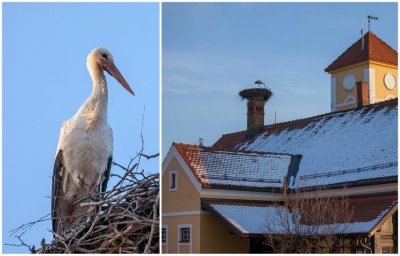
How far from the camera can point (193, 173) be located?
12.5 meters

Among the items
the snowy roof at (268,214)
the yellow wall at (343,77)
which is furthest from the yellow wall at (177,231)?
the yellow wall at (343,77)

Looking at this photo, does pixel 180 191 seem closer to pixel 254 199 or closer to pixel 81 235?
pixel 254 199

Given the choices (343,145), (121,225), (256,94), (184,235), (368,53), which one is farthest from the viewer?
(368,53)

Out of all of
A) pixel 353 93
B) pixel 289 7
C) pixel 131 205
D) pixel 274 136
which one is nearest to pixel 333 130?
pixel 274 136

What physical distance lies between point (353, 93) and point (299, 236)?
8450 millimetres

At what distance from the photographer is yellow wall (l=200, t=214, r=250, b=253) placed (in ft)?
39.2

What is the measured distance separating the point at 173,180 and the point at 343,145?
301 cm

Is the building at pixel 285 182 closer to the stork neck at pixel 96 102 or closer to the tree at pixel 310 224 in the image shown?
the tree at pixel 310 224

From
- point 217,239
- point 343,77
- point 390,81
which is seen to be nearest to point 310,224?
point 217,239

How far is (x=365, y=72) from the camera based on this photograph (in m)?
19.4

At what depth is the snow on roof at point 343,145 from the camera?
12.4m

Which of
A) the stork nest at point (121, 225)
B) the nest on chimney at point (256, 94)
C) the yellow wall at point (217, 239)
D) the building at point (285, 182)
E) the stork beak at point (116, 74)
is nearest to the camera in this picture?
the stork nest at point (121, 225)

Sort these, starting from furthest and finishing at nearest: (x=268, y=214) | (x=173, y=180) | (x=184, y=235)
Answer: (x=173, y=180)
(x=184, y=235)
(x=268, y=214)

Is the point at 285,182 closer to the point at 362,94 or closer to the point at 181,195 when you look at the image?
the point at 181,195
